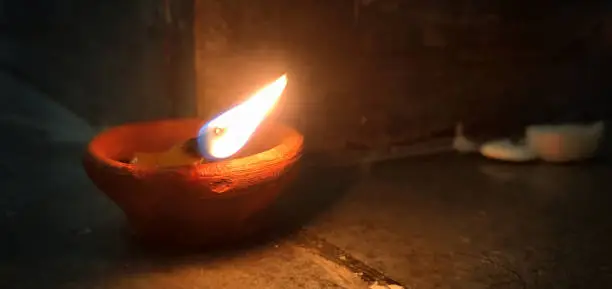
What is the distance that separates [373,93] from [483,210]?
1.11 feet

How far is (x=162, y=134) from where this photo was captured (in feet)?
3.14

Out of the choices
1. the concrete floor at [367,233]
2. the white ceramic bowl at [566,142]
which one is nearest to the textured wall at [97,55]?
the concrete floor at [367,233]

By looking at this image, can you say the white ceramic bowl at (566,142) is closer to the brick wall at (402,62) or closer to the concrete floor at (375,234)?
the concrete floor at (375,234)

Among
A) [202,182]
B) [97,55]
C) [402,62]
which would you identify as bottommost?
[202,182]

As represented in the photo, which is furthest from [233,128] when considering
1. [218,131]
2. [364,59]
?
[364,59]

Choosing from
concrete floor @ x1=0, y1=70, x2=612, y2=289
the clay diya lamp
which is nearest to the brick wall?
concrete floor @ x1=0, y1=70, x2=612, y2=289

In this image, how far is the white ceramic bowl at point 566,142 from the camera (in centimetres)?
118

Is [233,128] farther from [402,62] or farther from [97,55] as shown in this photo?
[97,55]

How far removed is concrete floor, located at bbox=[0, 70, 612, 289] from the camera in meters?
0.78

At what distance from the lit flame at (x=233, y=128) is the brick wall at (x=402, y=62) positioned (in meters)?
0.25

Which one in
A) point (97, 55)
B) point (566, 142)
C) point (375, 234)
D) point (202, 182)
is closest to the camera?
point (202, 182)

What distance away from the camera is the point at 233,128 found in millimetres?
845

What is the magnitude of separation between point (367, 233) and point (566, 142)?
18.1 inches

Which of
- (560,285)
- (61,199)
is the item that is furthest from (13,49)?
(560,285)
